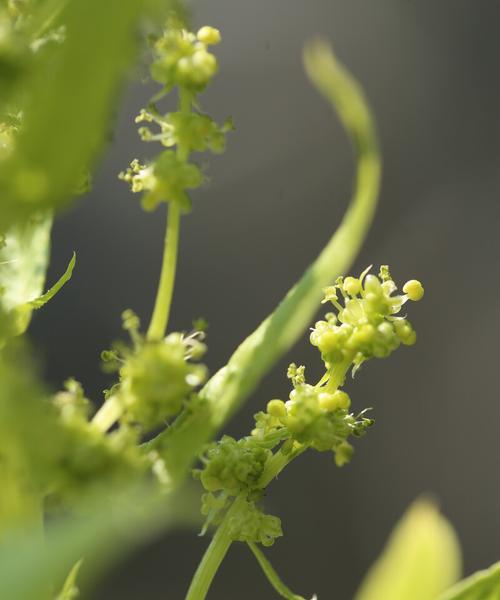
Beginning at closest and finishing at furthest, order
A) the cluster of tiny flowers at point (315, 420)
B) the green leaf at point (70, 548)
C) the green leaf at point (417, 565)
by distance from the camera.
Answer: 1. the green leaf at point (70, 548)
2. the green leaf at point (417, 565)
3. the cluster of tiny flowers at point (315, 420)

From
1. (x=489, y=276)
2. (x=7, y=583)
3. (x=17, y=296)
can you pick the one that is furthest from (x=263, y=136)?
(x=7, y=583)

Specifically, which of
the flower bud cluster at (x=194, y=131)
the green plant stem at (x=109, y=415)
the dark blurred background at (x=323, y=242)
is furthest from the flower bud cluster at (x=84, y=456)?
the dark blurred background at (x=323, y=242)

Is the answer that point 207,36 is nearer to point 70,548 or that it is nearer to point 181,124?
point 181,124

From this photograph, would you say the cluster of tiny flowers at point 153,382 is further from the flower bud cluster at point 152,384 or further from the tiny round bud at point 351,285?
the tiny round bud at point 351,285

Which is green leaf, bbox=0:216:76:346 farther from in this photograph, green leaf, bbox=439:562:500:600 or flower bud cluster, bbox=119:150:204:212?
green leaf, bbox=439:562:500:600

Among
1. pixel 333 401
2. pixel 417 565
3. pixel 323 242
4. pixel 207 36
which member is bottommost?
pixel 417 565

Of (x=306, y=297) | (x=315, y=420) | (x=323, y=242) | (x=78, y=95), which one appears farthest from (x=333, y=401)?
(x=323, y=242)
